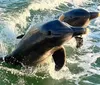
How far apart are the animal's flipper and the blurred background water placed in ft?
1.35

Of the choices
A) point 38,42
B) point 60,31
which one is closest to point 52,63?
point 38,42

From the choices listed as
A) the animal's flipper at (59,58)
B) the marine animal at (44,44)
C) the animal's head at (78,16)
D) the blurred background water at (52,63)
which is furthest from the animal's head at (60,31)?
the animal's head at (78,16)

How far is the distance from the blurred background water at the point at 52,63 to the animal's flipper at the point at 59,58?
1.35ft

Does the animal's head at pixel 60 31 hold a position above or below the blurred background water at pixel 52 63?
above

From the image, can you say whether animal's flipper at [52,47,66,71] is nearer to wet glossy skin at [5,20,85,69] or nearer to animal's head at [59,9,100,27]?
wet glossy skin at [5,20,85,69]

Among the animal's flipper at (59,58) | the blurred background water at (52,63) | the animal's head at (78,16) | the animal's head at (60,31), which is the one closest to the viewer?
the animal's head at (60,31)

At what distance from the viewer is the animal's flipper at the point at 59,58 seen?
986 centimetres

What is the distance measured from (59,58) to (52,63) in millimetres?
667

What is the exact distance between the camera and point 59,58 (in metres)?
9.95

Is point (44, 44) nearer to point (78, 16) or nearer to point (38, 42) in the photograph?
point (38, 42)

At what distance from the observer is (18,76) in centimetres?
1005

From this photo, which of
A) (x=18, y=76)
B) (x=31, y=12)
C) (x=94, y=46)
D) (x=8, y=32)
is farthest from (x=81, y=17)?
(x=31, y=12)

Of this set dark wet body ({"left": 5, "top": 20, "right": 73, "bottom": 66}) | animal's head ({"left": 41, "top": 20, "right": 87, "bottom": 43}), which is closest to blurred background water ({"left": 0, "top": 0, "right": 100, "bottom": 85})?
dark wet body ({"left": 5, "top": 20, "right": 73, "bottom": 66})

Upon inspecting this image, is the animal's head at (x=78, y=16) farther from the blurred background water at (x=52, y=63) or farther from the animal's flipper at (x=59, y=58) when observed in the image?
the animal's flipper at (x=59, y=58)
